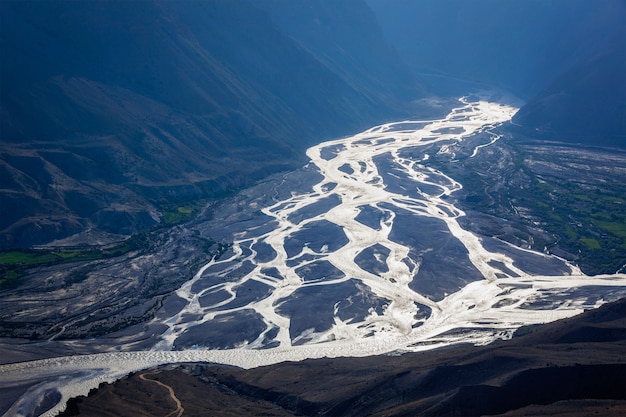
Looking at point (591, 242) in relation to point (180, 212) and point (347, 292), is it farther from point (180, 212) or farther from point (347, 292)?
point (180, 212)

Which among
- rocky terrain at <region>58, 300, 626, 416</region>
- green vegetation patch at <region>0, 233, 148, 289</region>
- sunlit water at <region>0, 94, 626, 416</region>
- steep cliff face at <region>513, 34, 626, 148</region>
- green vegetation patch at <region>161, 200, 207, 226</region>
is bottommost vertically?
rocky terrain at <region>58, 300, 626, 416</region>

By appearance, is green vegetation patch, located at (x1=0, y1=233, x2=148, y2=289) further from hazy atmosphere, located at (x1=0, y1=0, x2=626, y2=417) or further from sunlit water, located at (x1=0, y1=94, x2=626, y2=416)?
sunlit water, located at (x1=0, y1=94, x2=626, y2=416)

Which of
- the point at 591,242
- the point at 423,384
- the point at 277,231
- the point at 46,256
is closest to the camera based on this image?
the point at 423,384

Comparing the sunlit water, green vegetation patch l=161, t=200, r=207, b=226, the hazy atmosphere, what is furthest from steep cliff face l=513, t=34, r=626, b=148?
green vegetation patch l=161, t=200, r=207, b=226

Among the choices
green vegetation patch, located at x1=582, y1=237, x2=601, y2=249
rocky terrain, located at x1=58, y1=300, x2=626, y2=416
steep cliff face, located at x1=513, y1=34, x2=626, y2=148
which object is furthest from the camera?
steep cliff face, located at x1=513, y1=34, x2=626, y2=148

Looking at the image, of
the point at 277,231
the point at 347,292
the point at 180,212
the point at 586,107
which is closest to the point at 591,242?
the point at 347,292

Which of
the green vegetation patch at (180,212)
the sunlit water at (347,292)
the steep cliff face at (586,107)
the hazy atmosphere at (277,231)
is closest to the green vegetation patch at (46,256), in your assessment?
the hazy atmosphere at (277,231)

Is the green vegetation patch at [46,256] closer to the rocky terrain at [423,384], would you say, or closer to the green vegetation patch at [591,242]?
the rocky terrain at [423,384]
